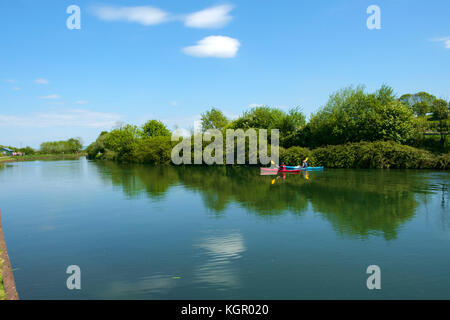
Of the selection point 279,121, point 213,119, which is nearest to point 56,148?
point 213,119

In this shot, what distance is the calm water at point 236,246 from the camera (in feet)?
21.3

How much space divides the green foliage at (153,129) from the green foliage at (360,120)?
132ft

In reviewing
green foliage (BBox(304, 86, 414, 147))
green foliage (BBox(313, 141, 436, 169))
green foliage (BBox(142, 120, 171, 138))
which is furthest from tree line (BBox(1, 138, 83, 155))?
green foliage (BBox(313, 141, 436, 169))

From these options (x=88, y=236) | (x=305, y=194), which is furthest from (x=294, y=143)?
(x=88, y=236)

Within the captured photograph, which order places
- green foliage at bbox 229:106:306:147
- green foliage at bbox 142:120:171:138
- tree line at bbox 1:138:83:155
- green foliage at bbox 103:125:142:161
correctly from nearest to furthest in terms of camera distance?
green foliage at bbox 229:106:306:147
green foliage at bbox 103:125:142:161
green foliage at bbox 142:120:171:138
tree line at bbox 1:138:83:155

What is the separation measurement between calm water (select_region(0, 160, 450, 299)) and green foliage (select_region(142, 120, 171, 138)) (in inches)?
2282

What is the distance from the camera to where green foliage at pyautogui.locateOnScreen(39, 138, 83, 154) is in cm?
10912

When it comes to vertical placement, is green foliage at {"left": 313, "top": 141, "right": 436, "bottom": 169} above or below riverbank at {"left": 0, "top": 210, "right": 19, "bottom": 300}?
above

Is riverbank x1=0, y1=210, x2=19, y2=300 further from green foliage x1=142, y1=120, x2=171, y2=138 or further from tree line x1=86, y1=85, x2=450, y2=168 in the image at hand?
green foliage x1=142, y1=120, x2=171, y2=138

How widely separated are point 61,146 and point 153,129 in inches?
2204

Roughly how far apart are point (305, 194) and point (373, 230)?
7386 mm

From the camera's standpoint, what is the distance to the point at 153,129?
74062 millimetres
